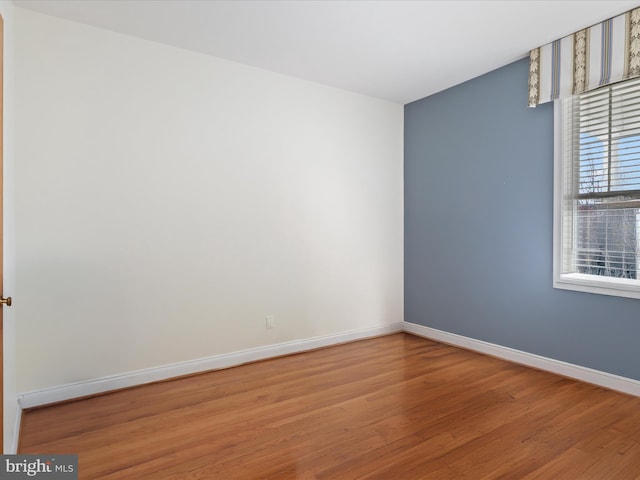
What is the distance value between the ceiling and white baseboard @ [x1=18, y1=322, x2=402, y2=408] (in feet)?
8.69

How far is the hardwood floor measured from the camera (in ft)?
6.32

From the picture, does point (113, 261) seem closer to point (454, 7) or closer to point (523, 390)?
point (454, 7)

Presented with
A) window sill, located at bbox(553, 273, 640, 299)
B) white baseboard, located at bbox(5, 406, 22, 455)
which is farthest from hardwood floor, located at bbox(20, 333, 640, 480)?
window sill, located at bbox(553, 273, 640, 299)

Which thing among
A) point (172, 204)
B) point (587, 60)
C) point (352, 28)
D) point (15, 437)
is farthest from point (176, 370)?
point (587, 60)

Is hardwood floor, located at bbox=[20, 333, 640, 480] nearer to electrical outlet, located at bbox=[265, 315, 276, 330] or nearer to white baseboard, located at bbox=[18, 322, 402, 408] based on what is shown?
white baseboard, located at bbox=[18, 322, 402, 408]

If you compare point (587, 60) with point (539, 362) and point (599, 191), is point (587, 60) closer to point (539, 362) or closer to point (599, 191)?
point (599, 191)

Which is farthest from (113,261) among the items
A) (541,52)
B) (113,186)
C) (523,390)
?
(541,52)

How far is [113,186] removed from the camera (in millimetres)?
2869

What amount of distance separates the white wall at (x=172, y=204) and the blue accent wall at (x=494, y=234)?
2.04 ft

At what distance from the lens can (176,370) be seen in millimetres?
3131

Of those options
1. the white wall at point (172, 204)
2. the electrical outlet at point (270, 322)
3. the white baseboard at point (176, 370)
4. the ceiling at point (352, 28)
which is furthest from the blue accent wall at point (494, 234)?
the electrical outlet at point (270, 322)

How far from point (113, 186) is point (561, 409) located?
3590 mm

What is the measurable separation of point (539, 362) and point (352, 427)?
6.38ft

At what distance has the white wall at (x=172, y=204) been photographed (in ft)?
8.63
